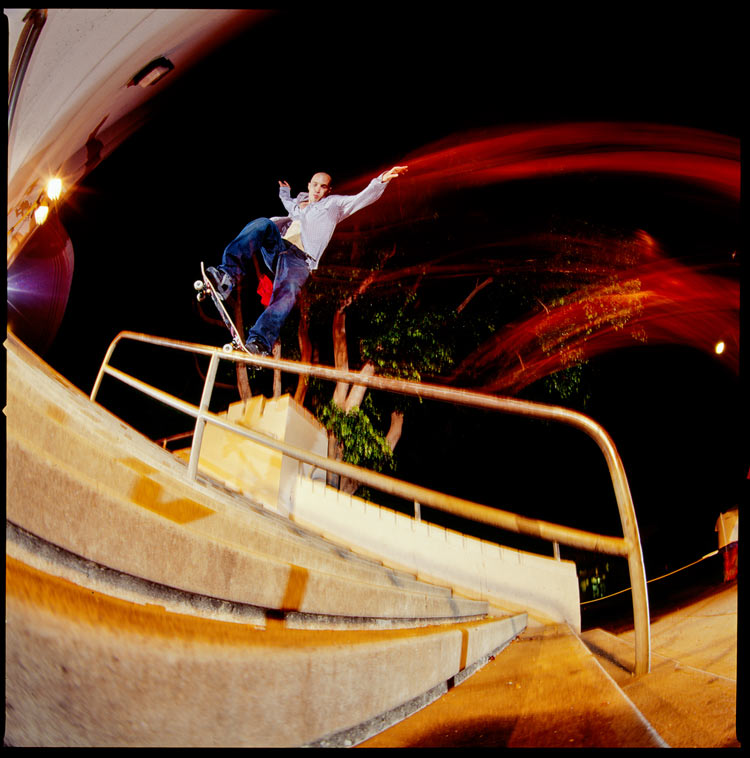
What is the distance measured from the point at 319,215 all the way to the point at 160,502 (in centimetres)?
459

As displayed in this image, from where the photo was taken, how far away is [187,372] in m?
7.24

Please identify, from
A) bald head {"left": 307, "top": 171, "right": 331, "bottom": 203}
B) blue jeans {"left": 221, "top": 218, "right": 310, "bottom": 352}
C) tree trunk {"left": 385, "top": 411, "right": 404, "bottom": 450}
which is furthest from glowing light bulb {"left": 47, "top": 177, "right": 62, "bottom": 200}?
tree trunk {"left": 385, "top": 411, "right": 404, "bottom": 450}

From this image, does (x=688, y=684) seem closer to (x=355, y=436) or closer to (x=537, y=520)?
(x=537, y=520)

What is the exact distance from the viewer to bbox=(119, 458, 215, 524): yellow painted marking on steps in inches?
37.7

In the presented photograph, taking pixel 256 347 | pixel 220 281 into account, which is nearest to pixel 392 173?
pixel 220 281

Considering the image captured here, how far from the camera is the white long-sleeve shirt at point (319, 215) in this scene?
15.3 ft

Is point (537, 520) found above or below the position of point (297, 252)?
below

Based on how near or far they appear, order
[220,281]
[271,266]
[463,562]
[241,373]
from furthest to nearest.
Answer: [241,373]
[271,266]
[220,281]
[463,562]

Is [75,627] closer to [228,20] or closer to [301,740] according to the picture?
[301,740]

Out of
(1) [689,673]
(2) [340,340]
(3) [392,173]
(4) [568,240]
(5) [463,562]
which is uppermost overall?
(4) [568,240]

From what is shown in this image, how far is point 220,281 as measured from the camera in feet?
10.9

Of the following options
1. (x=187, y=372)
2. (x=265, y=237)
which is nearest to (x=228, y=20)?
(x=265, y=237)

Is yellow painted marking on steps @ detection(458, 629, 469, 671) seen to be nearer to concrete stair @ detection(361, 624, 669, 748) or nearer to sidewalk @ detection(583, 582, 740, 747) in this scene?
concrete stair @ detection(361, 624, 669, 748)
